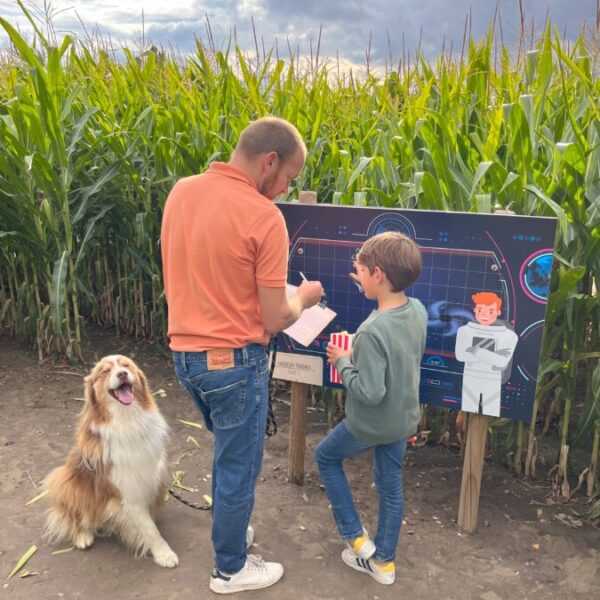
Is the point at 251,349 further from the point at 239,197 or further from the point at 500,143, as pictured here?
the point at 500,143

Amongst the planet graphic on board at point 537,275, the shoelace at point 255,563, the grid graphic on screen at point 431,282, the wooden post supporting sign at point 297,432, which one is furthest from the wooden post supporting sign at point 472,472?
the shoelace at point 255,563

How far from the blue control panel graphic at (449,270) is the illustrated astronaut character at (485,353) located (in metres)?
0.02

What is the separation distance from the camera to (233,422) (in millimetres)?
2111

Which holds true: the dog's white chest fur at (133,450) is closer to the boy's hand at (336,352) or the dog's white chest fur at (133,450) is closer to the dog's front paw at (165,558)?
the dog's front paw at (165,558)

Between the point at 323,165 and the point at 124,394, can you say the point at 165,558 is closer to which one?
the point at 124,394

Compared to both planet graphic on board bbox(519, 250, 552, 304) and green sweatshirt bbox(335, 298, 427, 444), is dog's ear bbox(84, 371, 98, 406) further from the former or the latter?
planet graphic on board bbox(519, 250, 552, 304)

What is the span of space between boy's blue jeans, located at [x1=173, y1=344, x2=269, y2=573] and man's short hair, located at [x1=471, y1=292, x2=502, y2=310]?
0.94 meters

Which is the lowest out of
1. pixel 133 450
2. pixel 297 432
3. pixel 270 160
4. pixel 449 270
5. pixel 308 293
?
pixel 297 432

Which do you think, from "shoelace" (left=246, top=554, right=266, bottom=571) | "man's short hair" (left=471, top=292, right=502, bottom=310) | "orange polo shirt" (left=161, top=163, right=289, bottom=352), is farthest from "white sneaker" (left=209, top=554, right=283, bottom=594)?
"man's short hair" (left=471, top=292, right=502, bottom=310)

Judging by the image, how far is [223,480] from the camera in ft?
7.22

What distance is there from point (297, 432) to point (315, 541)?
1.87 feet

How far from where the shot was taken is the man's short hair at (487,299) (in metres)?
2.46

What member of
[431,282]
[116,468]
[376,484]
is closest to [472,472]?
[376,484]

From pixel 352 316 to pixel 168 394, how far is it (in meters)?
1.97
